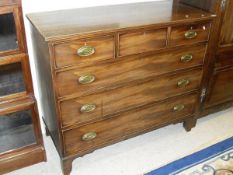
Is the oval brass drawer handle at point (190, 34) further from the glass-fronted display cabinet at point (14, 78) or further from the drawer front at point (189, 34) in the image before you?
the glass-fronted display cabinet at point (14, 78)

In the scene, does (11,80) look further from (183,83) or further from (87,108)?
(183,83)

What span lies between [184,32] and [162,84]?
38 cm

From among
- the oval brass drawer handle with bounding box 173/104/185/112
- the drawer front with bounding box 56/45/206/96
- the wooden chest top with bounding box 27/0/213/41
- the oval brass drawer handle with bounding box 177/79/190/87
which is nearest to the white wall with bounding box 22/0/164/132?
the wooden chest top with bounding box 27/0/213/41

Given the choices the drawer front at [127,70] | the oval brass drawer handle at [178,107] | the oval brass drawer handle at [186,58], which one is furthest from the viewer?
the oval brass drawer handle at [178,107]

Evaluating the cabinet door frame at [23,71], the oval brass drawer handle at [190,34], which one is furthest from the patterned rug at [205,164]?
the cabinet door frame at [23,71]

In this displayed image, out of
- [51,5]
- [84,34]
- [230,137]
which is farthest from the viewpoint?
[230,137]

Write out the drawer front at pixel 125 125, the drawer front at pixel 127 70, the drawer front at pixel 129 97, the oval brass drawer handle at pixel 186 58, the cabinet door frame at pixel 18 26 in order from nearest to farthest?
the cabinet door frame at pixel 18 26
the drawer front at pixel 127 70
the drawer front at pixel 129 97
the drawer front at pixel 125 125
the oval brass drawer handle at pixel 186 58

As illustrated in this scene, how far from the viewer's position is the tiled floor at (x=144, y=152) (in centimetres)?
182

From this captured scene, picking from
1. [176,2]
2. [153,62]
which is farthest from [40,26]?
[176,2]

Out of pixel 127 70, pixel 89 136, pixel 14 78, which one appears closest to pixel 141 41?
pixel 127 70

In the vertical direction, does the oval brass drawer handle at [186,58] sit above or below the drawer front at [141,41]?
below

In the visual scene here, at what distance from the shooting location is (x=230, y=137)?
2146mm

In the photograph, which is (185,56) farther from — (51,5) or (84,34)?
(51,5)

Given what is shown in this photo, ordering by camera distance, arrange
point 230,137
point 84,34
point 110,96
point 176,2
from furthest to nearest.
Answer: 1. point 230,137
2. point 176,2
3. point 110,96
4. point 84,34
